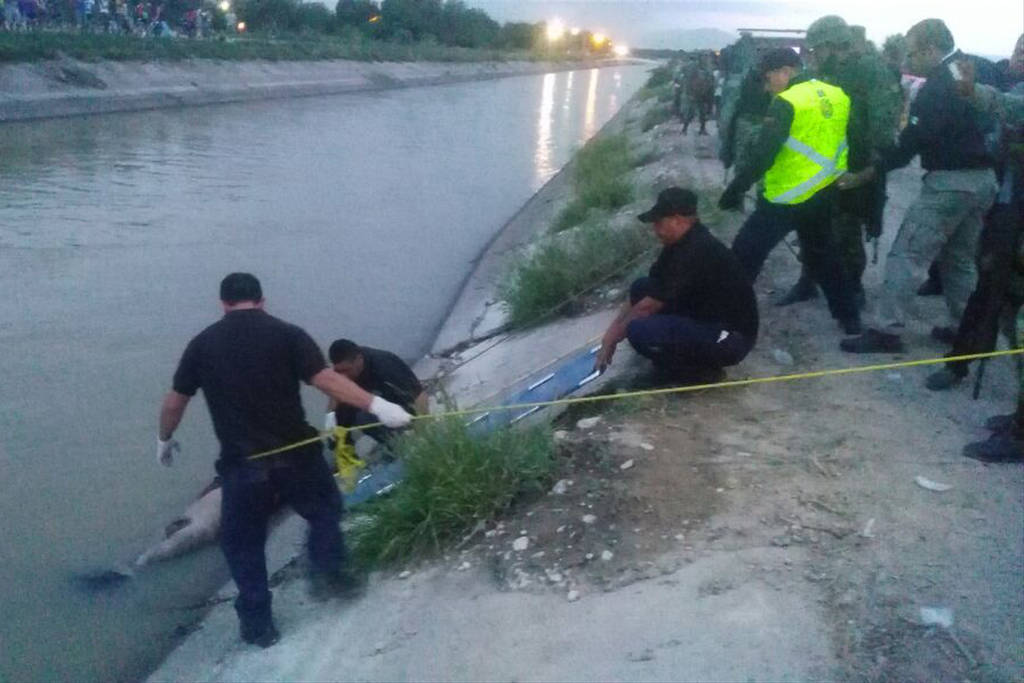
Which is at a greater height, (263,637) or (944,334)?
(944,334)

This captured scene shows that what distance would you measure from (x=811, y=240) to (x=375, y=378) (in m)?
2.91

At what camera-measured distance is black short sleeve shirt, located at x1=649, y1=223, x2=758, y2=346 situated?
5.73 metres

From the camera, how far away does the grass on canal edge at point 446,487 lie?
203 inches

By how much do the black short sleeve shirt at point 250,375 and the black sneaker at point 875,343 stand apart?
356cm

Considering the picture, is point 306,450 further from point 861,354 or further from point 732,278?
point 861,354

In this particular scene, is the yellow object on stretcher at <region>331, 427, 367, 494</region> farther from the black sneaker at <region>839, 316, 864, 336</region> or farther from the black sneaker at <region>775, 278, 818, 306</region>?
the black sneaker at <region>775, 278, 818, 306</region>

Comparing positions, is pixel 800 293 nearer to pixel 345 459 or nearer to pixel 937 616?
pixel 345 459

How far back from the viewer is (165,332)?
36.0ft

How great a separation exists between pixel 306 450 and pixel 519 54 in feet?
373

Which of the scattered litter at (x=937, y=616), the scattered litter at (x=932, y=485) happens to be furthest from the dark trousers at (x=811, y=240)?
the scattered litter at (x=937, y=616)

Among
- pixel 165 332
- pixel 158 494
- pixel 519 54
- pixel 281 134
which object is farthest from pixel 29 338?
pixel 519 54

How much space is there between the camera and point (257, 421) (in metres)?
4.70

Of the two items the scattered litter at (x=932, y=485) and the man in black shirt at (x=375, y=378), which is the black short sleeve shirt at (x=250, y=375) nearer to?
the man in black shirt at (x=375, y=378)

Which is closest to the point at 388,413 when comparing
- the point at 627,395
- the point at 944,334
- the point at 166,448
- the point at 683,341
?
the point at 166,448
